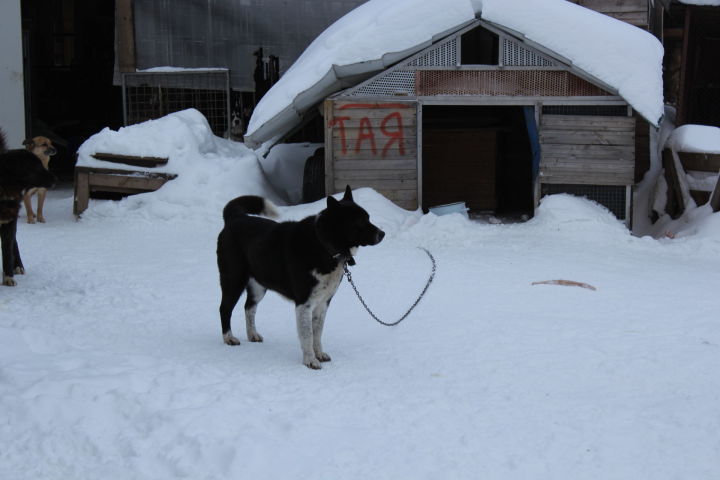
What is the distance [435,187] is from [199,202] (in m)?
4.74

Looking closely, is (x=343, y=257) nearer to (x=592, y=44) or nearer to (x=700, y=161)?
(x=592, y=44)

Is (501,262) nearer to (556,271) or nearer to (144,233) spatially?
(556,271)

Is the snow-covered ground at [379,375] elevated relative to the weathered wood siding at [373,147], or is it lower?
lower

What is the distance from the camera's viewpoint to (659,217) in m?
14.7

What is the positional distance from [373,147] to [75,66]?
12.5 m

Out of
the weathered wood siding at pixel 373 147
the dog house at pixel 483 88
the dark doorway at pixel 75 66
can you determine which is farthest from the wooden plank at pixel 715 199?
the dark doorway at pixel 75 66

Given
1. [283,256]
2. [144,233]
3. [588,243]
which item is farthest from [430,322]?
[144,233]

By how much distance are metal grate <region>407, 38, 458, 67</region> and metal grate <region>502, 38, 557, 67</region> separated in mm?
784

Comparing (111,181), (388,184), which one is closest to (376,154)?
(388,184)

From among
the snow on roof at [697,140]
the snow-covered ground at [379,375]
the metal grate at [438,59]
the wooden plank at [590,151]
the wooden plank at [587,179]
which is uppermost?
the metal grate at [438,59]

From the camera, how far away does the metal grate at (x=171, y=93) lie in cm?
1766

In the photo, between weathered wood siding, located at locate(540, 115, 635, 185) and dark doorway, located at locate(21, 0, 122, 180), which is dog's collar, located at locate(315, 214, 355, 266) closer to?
weathered wood siding, located at locate(540, 115, 635, 185)

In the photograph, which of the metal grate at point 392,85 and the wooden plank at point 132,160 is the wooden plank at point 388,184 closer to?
the metal grate at point 392,85

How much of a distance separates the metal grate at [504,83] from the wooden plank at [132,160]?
14.4 ft
